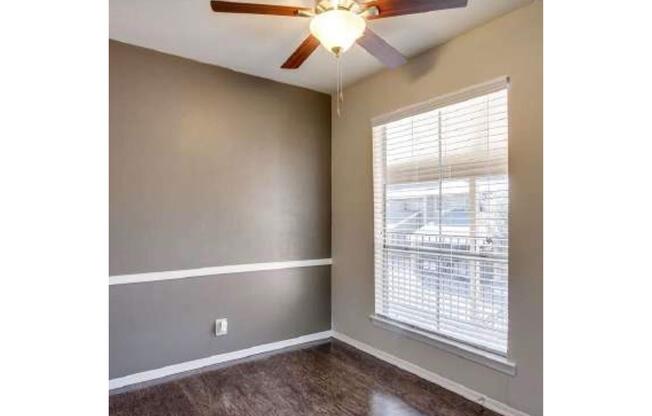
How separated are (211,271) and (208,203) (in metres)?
0.56

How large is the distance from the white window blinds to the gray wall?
75 cm

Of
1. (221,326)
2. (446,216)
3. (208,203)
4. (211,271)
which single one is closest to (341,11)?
(446,216)

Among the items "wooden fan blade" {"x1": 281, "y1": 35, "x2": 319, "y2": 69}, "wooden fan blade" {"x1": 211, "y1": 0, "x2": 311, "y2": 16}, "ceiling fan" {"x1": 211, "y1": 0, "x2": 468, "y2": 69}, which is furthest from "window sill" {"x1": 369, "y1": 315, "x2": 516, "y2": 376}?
"wooden fan blade" {"x1": 211, "y1": 0, "x2": 311, "y2": 16}

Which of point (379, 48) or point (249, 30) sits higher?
point (249, 30)

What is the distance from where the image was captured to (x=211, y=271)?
10.3 feet

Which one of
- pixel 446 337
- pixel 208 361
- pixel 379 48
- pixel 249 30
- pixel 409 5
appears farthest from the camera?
pixel 208 361

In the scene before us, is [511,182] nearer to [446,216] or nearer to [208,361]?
[446,216]

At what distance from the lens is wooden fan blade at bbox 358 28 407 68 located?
2.10m

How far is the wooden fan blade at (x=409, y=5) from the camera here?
1.77 meters

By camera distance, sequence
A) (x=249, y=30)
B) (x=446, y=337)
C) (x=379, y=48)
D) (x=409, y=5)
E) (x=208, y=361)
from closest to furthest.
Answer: (x=409, y=5)
(x=379, y=48)
(x=249, y=30)
(x=446, y=337)
(x=208, y=361)

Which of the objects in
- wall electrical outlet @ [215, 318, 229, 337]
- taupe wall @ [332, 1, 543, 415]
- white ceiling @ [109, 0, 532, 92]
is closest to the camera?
taupe wall @ [332, 1, 543, 415]

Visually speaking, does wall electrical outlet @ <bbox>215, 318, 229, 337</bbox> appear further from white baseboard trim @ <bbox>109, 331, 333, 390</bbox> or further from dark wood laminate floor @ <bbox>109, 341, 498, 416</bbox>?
dark wood laminate floor @ <bbox>109, 341, 498, 416</bbox>
